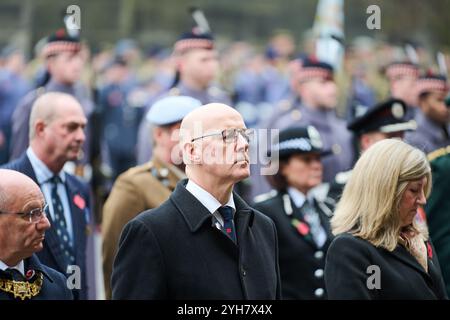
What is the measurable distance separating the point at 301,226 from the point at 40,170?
168 centimetres

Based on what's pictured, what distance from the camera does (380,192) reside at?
19.2 feet

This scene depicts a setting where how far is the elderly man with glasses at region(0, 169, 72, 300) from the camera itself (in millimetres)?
5609

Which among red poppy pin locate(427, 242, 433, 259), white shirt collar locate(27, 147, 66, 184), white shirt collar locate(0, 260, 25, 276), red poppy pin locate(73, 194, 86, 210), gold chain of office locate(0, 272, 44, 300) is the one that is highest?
white shirt collar locate(27, 147, 66, 184)

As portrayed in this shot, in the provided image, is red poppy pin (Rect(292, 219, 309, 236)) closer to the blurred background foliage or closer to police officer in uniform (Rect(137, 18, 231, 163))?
police officer in uniform (Rect(137, 18, 231, 163))

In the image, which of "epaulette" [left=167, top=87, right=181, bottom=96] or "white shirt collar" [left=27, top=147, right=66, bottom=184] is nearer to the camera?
"white shirt collar" [left=27, top=147, right=66, bottom=184]

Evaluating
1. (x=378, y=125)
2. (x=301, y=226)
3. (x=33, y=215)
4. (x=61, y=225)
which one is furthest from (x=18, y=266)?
(x=378, y=125)

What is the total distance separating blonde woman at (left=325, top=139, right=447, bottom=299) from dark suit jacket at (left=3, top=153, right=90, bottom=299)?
1.72 metres

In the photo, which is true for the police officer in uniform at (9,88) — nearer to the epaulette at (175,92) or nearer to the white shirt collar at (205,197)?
the epaulette at (175,92)

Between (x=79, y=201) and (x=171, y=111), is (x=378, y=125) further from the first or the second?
(x=79, y=201)

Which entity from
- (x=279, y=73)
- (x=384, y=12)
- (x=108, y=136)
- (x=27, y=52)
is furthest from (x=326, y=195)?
(x=384, y=12)

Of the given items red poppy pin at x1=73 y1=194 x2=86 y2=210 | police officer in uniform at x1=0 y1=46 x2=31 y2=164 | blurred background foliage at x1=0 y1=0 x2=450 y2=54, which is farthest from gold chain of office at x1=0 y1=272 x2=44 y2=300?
blurred background foliage at x1=0 y1=0 x2=450 y2=54

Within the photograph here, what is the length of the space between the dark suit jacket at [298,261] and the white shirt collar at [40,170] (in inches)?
55.0

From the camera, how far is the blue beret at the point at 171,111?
8016mm
